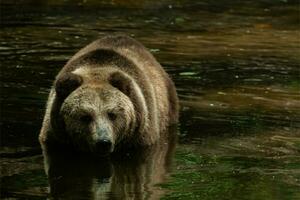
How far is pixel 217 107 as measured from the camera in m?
13.1

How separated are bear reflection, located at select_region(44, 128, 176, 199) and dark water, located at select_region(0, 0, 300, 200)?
0.04 ft

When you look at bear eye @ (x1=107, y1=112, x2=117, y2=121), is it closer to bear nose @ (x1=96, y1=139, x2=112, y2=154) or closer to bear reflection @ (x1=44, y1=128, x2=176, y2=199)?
bear nose @ (x1=96, y1=139, x2=112, y2=154)

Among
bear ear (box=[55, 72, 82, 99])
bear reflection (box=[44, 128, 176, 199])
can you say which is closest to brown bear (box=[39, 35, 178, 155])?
bear ear (box=[55, 72, 82, 99])

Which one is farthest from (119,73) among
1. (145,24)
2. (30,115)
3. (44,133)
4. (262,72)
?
(145,24)

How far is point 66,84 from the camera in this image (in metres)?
10.2

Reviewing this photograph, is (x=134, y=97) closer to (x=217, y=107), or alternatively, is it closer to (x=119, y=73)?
(x=119, y=73)

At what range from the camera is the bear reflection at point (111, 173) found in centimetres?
886

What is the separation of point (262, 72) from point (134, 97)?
231 inches

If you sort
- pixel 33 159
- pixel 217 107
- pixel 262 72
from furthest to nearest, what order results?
pixel 262 72, pixel 217 107, pixel 33 159

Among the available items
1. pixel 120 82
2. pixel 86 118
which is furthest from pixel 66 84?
pixel 120 82

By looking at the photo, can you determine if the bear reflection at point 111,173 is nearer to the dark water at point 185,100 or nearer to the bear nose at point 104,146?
the dark water at point 185,100

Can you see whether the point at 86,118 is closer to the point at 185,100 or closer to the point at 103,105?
the point at 103,105

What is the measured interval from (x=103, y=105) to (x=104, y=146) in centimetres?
54

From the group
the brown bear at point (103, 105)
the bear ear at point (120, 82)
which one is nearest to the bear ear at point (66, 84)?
the brown bear at point (103, 105)
